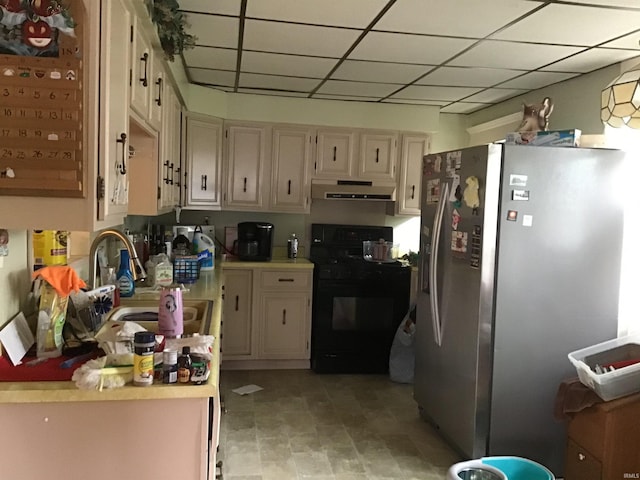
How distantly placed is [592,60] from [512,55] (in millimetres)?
521

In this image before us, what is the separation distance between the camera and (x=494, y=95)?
14.1 feet

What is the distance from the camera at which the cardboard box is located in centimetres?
273

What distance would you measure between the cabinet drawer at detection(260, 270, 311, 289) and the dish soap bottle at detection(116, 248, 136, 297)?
164cm

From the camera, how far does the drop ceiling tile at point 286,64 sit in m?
3.38

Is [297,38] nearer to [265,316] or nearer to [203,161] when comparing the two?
[203,161]

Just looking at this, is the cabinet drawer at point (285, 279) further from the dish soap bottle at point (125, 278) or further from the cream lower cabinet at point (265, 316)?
the dish soap bottle at point (125, 278)

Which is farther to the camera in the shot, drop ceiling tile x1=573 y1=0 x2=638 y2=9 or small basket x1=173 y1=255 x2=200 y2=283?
small basket x1=173 y1=255 x2=200 y2=283

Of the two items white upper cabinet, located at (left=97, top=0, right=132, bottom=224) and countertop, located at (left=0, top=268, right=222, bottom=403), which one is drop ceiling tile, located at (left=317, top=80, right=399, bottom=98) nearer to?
white upper cabinet, located at (left=97, top=0, right=132, bottom=224)

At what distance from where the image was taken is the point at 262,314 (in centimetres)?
435

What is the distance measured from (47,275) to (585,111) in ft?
11.2

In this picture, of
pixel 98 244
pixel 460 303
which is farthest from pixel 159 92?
pixel 460 303

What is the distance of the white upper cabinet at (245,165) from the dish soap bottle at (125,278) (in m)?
1.83

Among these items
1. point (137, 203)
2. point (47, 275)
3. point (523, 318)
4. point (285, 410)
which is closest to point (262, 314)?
point (285, 410)

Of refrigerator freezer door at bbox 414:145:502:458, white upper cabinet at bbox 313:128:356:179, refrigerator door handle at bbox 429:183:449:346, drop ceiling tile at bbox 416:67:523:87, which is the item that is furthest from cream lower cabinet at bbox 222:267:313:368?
drop ceiling tile at bbox 416:67:523:87
